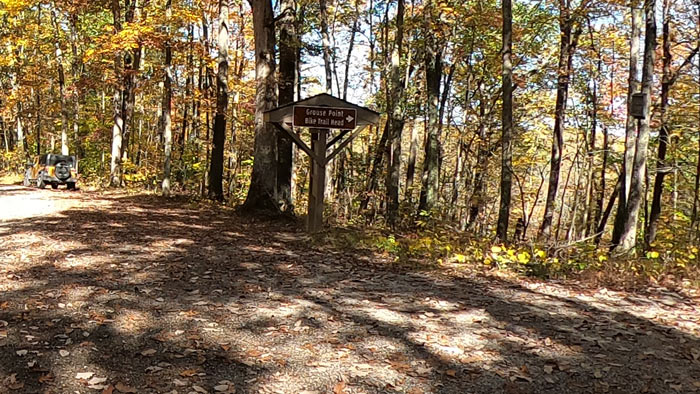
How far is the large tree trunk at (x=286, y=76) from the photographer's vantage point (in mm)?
11781

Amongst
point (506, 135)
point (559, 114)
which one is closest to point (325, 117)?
point (506, 135)

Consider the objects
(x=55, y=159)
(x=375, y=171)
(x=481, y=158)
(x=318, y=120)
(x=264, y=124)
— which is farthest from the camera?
(x=55, y=159)

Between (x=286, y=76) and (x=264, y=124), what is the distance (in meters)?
1.68

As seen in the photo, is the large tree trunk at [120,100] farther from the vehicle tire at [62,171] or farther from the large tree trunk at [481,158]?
the large tree trunk at [481,158]

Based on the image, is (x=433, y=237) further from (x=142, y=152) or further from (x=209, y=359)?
(x=142, y=152)

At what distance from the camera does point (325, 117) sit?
887cm

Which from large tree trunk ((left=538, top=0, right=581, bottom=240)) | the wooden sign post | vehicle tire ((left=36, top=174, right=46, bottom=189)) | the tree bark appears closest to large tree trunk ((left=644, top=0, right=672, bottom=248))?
large tree trunk ((left=538, top=0, right=581, bottom=240))

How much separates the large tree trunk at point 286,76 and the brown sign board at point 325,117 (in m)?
2.94

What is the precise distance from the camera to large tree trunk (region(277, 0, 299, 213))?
11781 mm

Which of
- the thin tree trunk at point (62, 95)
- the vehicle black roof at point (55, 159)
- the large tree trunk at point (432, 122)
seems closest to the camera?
the large tree trunk at point (432, 122)

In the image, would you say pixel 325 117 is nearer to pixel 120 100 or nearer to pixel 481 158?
pixel 481 158

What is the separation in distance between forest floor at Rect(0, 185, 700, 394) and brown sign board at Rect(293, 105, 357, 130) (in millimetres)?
2555

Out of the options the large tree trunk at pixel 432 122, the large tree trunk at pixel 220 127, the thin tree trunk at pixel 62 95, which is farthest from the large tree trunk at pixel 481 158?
the thin tree trunk at pixel 62 95

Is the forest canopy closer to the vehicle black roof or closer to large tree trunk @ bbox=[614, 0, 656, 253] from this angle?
large tree trunk @ bbox=[614, 0, 656, 253]
